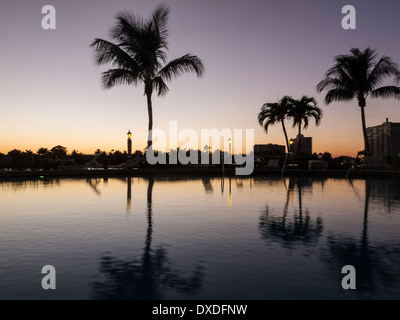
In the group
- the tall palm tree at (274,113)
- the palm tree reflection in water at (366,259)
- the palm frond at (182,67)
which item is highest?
the palm frond at (182,67)

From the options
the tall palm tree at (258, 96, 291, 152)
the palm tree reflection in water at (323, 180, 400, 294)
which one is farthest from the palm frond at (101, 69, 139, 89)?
the palm tree reflection in water at (323, 180, 400, 294)

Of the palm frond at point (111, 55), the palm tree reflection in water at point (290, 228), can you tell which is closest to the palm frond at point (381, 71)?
the palm frond at point (111, 55)

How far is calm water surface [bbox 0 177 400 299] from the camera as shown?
14.0 feet

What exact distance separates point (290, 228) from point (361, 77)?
2671 centimetres

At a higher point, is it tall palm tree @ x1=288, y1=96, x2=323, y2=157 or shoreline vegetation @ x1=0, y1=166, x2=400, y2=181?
tall palm tree @ x1=288, y1=96, x2=323, y2=157

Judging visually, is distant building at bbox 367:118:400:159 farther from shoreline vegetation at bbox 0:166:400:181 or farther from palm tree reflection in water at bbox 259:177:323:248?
palm tree reflection in water at bbox 259:177:323:248

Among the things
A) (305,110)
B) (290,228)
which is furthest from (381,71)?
(290,228)

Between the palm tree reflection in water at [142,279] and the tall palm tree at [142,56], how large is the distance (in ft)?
67.7

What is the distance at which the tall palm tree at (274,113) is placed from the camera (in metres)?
39.0

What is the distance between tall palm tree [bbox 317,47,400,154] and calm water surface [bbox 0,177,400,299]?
2279cm

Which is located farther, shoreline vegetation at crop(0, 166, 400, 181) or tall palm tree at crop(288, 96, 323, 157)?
tall palm tree at crop(288, 96, 323, 157)

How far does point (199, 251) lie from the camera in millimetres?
5902

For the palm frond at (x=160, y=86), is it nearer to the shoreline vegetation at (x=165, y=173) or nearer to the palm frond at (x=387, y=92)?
the shoreline vegetation at (x=165, y=173)
